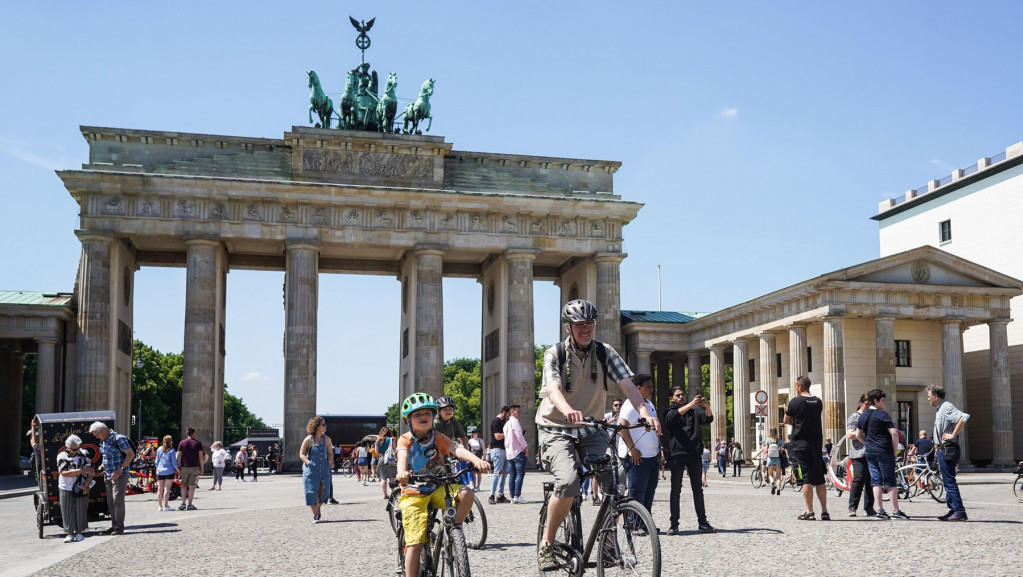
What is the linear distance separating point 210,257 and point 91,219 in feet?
18.4

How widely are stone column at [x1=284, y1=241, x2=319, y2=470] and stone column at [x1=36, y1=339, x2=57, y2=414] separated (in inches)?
421

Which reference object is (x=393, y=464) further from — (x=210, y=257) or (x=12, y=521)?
(x=210, y=257)

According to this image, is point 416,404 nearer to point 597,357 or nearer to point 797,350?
point 597,357

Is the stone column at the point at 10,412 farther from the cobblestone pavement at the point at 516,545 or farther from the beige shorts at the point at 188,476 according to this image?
the cobblestone pavement at the point at 516,545

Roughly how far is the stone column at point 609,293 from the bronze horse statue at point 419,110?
37.8 ft

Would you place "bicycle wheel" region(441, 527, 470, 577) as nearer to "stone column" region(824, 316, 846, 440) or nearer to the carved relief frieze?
"stone column" region(824, 316, 846, 440)

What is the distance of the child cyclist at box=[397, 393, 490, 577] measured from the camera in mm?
7695

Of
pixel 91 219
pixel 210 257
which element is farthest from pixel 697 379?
pixel 91 219

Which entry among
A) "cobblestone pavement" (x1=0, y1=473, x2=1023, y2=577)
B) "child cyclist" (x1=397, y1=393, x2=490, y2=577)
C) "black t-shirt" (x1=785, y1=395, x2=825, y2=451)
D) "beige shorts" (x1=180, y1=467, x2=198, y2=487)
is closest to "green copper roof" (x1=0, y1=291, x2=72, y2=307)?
"beige shorts" (x1=180, y1=467, x2=198, y2=487)

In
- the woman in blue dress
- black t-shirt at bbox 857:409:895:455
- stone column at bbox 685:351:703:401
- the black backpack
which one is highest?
stone column at bbox 685:351:703:401

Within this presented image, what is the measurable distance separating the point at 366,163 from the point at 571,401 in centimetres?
4521

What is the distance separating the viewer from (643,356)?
57031 millimetres

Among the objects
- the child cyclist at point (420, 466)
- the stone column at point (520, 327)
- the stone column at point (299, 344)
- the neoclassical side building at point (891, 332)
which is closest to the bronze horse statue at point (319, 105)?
the stone column at point (299, 344)

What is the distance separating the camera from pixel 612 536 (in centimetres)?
731
